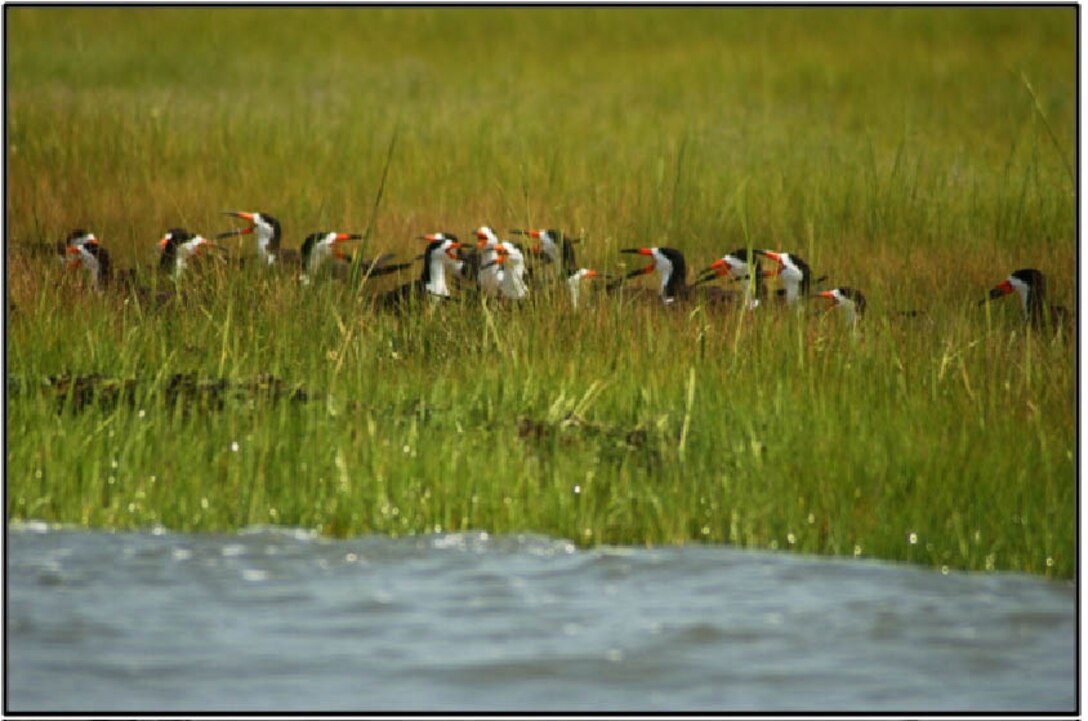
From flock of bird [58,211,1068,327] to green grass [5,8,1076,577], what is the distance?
0.88 ft

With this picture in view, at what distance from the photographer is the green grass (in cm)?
691

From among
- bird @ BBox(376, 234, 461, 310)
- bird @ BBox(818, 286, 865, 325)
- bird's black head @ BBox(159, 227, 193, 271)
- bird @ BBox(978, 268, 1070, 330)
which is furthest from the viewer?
bird's black head @ BBox(159, 227, 193, 271)

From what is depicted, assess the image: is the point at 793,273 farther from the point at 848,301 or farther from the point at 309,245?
the point at 309,245

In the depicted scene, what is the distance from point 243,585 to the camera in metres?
6.01

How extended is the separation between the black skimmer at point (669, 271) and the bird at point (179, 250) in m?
2.69

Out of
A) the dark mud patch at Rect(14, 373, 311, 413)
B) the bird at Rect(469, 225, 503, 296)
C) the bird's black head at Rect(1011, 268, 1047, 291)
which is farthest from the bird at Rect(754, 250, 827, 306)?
the dark mud patch at Rect(14, 373, 311, 413)

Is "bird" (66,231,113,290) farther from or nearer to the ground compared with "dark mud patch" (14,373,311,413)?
farther from the ground

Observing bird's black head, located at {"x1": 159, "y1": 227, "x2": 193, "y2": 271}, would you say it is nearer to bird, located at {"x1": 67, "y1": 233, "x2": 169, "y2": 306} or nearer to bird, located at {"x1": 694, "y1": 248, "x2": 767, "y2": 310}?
bird, located at {"x1": 67, "y1": 233, "x2": 169, "y2": 306}

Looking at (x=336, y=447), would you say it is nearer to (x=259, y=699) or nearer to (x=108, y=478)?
(x=108, y=478)

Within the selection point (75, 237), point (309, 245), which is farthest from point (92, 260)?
point (309, 245)

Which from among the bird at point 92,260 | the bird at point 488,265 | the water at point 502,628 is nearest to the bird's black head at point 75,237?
the bird at point 92,260

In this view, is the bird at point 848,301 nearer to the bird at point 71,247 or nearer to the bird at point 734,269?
the bird at point 734,269

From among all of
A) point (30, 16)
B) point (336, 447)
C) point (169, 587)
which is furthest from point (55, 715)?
point (30, 16)

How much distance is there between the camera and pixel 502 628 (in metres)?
5.61
